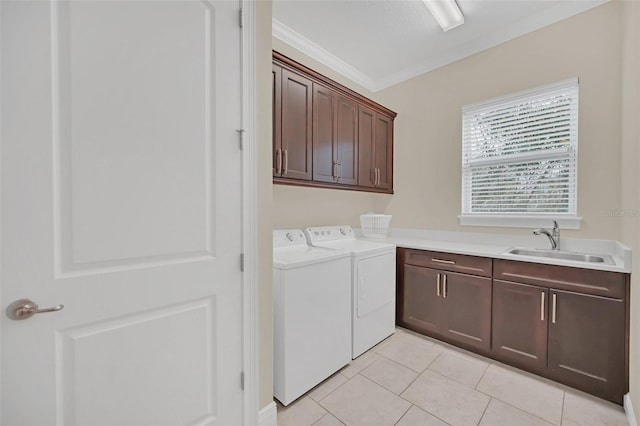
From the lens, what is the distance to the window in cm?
226

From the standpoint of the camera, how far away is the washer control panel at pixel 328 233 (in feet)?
8.39

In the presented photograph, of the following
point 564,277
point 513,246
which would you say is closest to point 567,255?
point 513,246

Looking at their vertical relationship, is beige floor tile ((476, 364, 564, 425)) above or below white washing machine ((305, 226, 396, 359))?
below

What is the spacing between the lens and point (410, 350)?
2.36m

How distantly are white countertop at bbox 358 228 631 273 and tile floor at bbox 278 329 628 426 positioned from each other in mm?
863

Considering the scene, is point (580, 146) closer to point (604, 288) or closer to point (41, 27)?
point (604, 288)

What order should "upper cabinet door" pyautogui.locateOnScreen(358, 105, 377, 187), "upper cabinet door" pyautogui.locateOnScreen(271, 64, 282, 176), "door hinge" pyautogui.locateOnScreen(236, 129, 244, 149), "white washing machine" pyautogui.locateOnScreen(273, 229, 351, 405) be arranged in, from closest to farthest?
1. "door hinge" pyautogui.locateOnScreen(236, 129, 244, 149)
2. "white washing machine" pyautogui.locateOnScreen(273, 229, 351, 405)
3. "upper cabinet door" pyautogui.locateOnScreen(271, 64, 282, 176)
4. "upper cabinet door" pyautogui.locateOnScreen(358, 105, 377, 187)

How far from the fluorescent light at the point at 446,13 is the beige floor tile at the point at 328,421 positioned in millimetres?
3045

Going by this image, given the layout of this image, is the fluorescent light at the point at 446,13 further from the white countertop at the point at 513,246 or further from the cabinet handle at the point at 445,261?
the cabinet handle at the point at 445,261

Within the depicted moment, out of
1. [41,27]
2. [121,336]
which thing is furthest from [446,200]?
[41,27]

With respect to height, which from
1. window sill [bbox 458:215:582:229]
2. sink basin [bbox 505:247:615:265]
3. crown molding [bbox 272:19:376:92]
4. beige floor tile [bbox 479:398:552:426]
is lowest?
beige floor tile [bbox 479:398:552:426]

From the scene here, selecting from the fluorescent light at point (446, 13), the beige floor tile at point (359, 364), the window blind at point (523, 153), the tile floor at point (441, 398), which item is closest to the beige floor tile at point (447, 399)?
the tile floor at point (441, 398)

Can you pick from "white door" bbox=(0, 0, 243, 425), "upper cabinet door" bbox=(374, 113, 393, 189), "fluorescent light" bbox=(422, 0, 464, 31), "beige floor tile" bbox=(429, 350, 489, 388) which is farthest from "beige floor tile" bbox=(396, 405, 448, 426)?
"fluorescent light" bbox=(422, 0, 464, 31)

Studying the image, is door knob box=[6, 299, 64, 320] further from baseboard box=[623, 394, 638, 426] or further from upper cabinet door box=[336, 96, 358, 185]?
baseboard box=[623, 394, 638, 426]
